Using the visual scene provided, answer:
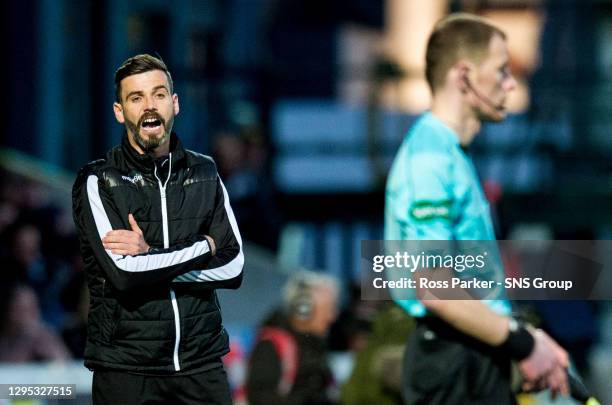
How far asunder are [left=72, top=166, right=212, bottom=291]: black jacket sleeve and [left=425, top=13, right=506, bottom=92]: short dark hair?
1.01 metres

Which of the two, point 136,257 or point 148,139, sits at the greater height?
point 148,139

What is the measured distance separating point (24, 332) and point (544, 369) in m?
4.16

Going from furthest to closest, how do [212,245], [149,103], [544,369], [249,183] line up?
[249,183], [544,369], [212,245], [149,103]

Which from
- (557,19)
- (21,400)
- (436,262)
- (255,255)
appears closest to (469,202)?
(436,262)

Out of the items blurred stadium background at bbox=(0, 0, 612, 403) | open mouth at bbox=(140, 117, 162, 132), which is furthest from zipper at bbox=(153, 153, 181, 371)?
blurred stadium background at bbox=(0, 0, 612, 403)

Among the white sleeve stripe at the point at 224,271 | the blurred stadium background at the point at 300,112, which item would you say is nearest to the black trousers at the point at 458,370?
the white sleeve stripe at the point at 224,271

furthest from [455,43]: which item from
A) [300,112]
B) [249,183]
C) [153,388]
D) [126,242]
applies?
[300,112]

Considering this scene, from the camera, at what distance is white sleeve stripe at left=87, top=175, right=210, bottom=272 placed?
371 centimetres

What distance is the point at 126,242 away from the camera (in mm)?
3732

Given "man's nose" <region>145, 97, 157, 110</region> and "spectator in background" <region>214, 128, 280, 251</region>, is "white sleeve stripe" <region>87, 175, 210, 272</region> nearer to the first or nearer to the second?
"man's nose" <region>145, 97, 157, 110</region>

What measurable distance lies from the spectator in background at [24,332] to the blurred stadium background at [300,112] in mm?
456

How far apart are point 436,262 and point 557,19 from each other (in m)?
6.37

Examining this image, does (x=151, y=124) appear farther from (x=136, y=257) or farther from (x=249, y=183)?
(x=249, y=183)

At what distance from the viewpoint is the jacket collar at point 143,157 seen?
149 inches
